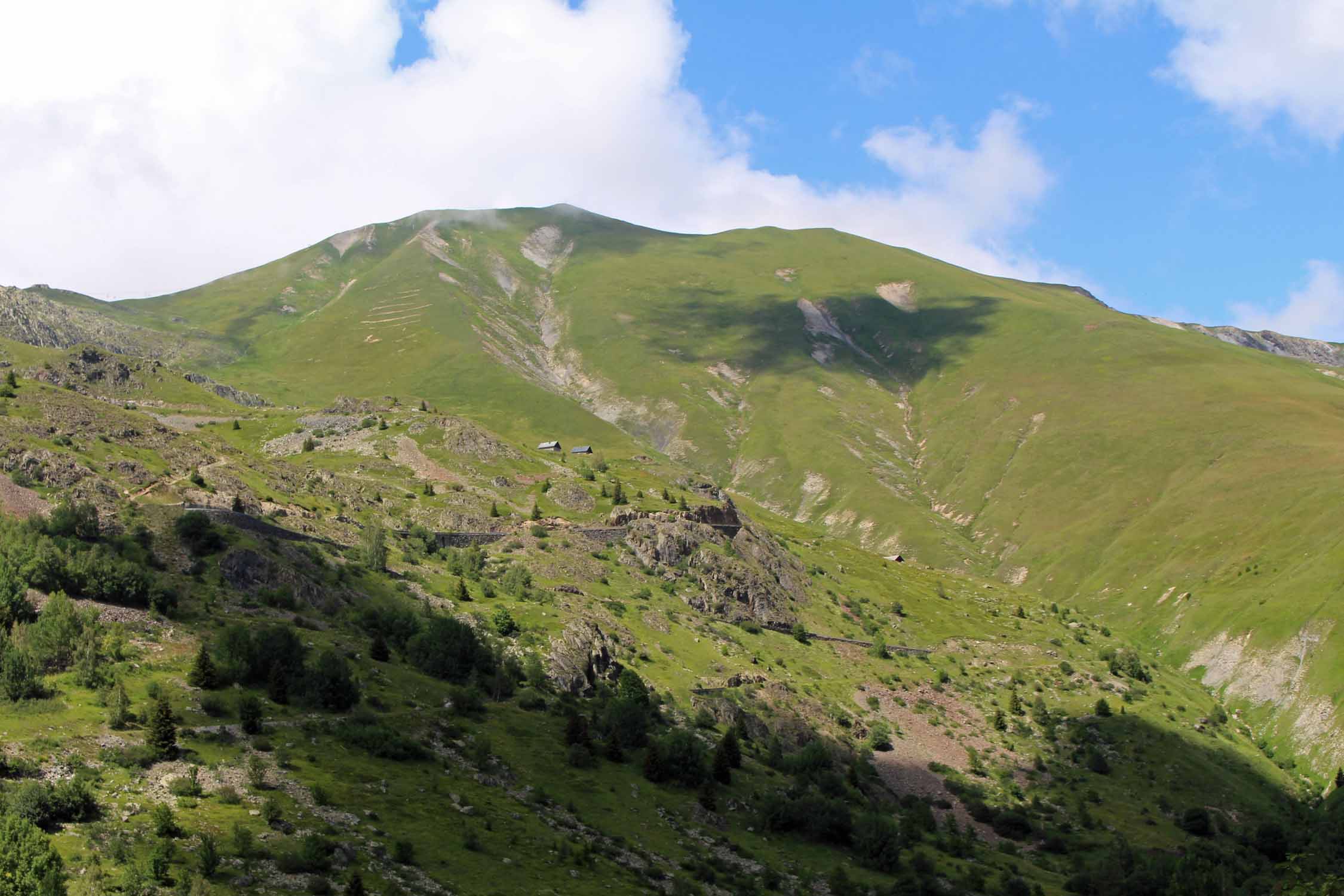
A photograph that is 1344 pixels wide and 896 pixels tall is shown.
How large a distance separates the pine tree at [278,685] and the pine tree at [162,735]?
9.72m

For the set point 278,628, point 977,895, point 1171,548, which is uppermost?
point 1171,548

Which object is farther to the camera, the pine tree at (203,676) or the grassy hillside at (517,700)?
the pine tree at (203,676)

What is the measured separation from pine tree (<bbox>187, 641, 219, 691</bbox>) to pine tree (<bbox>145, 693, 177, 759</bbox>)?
7.23m

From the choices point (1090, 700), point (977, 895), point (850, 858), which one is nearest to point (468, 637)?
point (850, 858)

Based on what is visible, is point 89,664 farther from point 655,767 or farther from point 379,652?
point 655,767

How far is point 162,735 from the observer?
5078 centimetres

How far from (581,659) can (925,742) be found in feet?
136

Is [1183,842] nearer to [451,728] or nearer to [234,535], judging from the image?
[451,728]

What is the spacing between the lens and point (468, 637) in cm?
8338

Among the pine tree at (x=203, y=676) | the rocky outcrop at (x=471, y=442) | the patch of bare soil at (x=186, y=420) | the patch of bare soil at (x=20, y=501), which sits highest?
the rocky outcrop at (x=471, y=442)

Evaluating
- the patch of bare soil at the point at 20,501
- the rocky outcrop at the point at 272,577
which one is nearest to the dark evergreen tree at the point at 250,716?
the rocky outcrop at the point at 272,577

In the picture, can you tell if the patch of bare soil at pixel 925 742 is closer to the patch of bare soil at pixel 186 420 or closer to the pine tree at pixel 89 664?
the pine tree at pixel 89 664

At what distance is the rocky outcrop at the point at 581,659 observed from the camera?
89250 millimetres

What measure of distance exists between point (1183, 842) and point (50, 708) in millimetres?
93284
